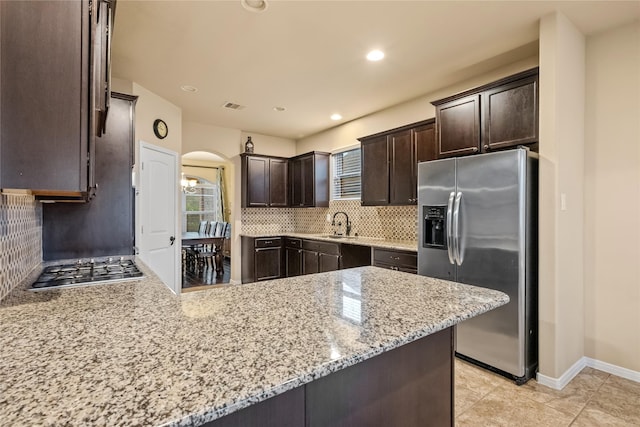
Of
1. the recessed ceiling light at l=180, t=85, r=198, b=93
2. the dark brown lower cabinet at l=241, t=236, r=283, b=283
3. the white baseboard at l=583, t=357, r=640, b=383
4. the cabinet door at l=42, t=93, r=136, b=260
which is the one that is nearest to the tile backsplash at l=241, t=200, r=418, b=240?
the dark brown lower cabinet at l=241, t=236, r=283, b=283

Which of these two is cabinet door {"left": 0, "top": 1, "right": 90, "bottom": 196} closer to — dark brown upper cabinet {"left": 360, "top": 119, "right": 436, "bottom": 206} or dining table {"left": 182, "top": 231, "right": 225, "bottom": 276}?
dark brown upper cabinet {"left": 360, "top": 119, "right": 436, "bottom": 206}

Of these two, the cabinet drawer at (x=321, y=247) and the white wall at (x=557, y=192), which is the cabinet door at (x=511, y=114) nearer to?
the white wall at (x=557, y=192)

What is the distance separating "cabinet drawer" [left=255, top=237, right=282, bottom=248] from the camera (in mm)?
5363

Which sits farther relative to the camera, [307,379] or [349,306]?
[349,306]

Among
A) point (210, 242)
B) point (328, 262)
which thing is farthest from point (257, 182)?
point (328, 262)

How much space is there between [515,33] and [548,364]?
261 centimetres

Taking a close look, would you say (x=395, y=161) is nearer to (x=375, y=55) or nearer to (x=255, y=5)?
(x=375, y=55)

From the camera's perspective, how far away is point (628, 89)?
254 cm

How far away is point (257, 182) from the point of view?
18.5 ft

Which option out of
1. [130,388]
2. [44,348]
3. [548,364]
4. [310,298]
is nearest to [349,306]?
[310,298]

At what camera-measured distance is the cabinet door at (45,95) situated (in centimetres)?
91

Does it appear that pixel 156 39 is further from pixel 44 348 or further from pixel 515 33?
pixel 515 33

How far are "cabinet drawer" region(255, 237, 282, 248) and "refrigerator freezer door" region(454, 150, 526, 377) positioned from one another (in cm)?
335

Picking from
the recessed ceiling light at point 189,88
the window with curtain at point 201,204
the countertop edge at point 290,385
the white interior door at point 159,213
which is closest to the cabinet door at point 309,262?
the white interior door at point 159,213
